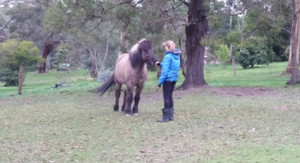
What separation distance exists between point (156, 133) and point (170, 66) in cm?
174

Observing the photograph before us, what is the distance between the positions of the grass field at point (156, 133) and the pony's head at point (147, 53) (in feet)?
4.77

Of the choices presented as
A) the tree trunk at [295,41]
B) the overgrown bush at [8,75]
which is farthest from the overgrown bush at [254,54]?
the overgrown bush at [8,75]

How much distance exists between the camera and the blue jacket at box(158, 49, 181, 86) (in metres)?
9.96

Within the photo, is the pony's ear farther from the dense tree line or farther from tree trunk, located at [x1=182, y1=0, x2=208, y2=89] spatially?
tree trunk, located at [x1=182, y1=0, x2=208, y2=89]

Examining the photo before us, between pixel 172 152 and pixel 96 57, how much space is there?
3197cm

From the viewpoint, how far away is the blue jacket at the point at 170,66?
9.96m

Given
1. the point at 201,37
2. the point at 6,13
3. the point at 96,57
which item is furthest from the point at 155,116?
the point at 6,13

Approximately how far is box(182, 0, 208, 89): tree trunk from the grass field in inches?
178

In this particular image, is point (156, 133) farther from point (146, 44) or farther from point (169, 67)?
point (146, 44)

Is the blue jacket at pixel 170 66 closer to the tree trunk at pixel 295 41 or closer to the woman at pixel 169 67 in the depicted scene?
the woman at pixel 169 67

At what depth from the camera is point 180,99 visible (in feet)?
53.3

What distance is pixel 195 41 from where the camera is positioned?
19391 millimetres

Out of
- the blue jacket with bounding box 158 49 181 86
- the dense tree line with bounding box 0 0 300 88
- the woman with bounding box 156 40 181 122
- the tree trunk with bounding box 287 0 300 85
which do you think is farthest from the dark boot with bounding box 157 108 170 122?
the tree trunk with bounding box 287 0 300 85

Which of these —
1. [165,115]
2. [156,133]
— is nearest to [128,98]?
[165,115]
